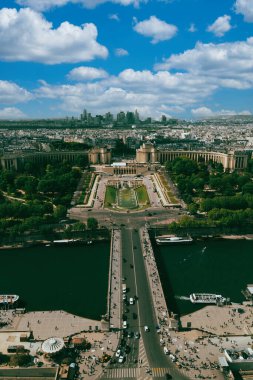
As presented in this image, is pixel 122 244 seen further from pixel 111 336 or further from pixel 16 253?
pixel 111 336

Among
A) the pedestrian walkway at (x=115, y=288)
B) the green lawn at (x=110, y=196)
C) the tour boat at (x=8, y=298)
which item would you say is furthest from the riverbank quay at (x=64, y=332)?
the green lawn at (x=110, y=196)

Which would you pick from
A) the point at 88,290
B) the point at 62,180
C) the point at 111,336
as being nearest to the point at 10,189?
the point at 62,180

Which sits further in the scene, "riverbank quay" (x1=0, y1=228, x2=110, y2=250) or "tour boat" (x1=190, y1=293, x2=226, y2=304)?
"riverbank quay" (x1=0, y1=228, x2=110, y2=250)

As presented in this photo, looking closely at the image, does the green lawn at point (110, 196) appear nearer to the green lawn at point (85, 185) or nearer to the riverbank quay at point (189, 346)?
the green lawn at point (85, 185)

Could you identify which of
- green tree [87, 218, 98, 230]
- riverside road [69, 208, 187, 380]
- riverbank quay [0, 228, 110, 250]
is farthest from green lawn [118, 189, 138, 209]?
riverbank quay [0, 228, 110, 250]

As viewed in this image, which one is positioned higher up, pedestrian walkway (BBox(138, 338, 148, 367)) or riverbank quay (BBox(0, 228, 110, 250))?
riverbank quay (BBox(0, 228, 110, 250))

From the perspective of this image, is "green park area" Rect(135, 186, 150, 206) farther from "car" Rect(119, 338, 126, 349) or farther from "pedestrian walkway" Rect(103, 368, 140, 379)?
"pedestrian walkway" Rect(103, 368, 140, 379)
